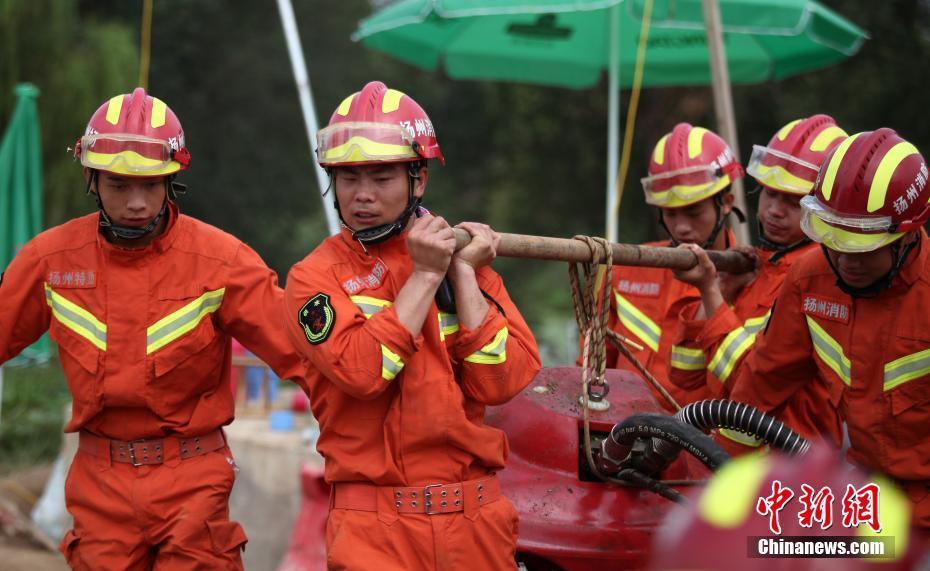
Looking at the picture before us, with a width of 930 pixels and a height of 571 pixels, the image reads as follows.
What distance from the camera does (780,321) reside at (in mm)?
3975

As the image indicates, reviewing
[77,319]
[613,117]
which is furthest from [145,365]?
[613,117]

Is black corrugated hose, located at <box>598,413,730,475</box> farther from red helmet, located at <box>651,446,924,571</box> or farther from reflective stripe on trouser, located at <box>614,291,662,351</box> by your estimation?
reflective stripe on trouser, located at <box>614,291,662,351</box>

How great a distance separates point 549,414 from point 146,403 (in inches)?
55.7

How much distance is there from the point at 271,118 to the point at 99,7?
4134mm

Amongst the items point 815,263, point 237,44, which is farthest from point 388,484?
point 237,44

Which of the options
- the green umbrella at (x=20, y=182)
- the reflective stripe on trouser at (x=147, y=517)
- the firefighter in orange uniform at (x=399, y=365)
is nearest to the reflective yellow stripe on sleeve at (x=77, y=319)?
the reflective stripe on trouser at (x=147, y=517)

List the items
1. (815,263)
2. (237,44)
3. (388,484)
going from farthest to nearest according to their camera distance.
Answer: (237,44)
(815,263)
(388,484)

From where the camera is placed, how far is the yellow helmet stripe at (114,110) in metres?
4.12

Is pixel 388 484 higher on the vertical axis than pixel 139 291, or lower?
lower

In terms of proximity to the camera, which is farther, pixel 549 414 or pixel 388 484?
pixel 549 414

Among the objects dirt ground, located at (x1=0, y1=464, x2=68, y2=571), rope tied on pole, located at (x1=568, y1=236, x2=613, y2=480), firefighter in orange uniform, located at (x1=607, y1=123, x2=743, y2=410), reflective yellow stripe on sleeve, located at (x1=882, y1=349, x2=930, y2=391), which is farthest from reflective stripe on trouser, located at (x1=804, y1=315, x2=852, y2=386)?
dirt ground, located at (x1=0, y1=464, x2=68, y2=571)

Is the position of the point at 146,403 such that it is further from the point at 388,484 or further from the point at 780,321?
the point at 780,321

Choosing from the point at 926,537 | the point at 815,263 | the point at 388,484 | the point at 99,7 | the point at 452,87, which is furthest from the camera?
the point at 452,87

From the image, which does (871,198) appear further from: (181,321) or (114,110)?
(114,110)
